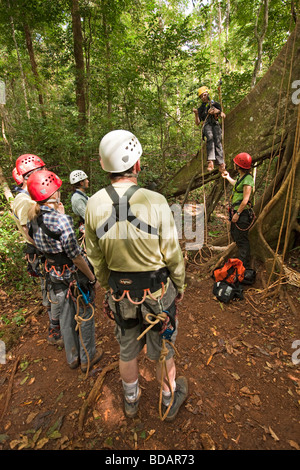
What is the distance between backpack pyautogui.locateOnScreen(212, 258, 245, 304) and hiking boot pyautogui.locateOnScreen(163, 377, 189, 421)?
1.78m

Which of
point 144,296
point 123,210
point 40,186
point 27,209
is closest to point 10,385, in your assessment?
point 27,209

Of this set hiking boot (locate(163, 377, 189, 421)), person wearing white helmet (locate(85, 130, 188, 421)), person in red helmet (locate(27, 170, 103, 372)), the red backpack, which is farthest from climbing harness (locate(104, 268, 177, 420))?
the red backpack

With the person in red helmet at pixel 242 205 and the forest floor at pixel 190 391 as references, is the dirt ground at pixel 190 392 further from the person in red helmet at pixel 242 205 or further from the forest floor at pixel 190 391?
the person in red helmet at pixel 242 205

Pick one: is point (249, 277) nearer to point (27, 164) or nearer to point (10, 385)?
point (10, 385)

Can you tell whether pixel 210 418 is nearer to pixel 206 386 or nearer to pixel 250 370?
pixel 206 386

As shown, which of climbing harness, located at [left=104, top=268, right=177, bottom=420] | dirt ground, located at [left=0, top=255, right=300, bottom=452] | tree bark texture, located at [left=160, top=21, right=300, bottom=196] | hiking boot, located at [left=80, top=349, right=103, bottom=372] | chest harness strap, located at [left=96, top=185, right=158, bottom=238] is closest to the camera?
chest harness strap, located at [left=96, top=185, right=158, bottom=238]

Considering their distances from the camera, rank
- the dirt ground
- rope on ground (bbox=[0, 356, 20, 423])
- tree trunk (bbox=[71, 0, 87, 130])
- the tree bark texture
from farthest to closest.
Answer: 1. tree trunk (bbox=[71, 0, 87, 130])
2. the tree bark texture
3. rope on ground (bbox=[0, 356, 20, 423])
4. the dirt ground

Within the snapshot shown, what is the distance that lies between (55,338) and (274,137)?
17.5 ft

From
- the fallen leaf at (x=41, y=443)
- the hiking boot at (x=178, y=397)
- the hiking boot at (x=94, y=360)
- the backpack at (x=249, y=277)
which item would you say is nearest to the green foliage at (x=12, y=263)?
the hiking boot at (x=94, y=360)

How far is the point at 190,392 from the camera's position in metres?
2.38

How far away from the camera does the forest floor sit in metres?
1.99

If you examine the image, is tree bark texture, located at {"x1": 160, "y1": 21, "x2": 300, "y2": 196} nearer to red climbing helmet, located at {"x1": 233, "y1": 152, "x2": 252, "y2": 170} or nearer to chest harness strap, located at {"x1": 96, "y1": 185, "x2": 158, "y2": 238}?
red climbing helmet, located at {"x1": 233, "y1": 152, "x2": 252, "y2": 170}

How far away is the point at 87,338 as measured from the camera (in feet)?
8.79
